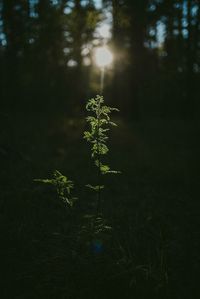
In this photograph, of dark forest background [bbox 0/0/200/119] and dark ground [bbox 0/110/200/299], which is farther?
dark forest background [bbox 0/0/200/119]

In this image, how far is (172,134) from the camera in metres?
15.6

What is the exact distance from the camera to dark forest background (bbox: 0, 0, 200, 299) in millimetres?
4609

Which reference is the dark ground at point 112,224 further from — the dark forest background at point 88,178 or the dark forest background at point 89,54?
the dark forest background at point 89,54

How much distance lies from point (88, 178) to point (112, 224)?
2596 mm

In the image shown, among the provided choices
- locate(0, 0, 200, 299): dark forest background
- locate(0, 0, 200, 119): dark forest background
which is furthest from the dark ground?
locate(0, 0, 200, 119): dark forest background

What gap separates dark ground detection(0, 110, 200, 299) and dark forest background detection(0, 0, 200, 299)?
20 millimetres

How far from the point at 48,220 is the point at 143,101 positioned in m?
23.5

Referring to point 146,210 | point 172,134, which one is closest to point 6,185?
point 146,210

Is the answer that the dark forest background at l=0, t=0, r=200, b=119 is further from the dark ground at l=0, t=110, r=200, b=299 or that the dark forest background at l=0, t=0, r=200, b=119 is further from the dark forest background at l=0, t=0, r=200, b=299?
the dark ground at l=0, t=110, r=200, b=299

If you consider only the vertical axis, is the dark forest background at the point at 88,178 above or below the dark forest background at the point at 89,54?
below

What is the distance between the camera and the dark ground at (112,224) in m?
4.50

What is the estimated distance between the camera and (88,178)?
29.2 ft

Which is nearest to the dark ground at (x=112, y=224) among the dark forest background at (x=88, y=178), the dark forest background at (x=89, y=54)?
the dark forest background at (x=88, y=178)

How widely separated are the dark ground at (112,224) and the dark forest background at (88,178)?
2 centimetres
